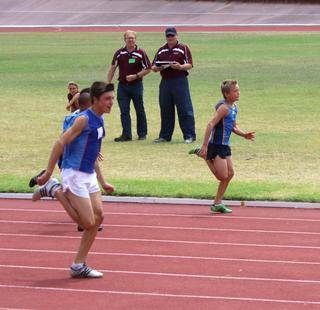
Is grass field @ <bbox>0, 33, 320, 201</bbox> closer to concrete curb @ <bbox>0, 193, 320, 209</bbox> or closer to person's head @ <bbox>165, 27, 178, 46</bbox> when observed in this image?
concrete curb @ <bbox>0, 193, 320, 209</bbox>

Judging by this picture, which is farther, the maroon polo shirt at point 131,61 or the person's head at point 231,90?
the maroon polo shirt at point 131,61

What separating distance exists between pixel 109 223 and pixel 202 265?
2.64 metres

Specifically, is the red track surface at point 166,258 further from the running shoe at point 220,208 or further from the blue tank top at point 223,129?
the blue tank top at point 223,129

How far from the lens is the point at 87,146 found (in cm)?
1012

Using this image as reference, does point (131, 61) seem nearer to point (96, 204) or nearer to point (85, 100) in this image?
point (85, 100)

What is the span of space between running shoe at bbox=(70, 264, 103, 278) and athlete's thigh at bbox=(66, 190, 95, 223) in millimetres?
461

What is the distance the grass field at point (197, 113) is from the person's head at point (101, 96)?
504 centimetres

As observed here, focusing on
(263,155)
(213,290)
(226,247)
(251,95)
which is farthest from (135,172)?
(251,95)

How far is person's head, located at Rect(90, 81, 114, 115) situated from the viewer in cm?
1002

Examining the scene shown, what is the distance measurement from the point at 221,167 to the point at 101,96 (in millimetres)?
3993

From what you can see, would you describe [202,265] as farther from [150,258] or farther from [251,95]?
[251,95]

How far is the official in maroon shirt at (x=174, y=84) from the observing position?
2041 cm

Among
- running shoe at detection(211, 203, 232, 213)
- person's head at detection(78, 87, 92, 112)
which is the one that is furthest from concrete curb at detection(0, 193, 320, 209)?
person's head at detection(78, 87, 92, 112)

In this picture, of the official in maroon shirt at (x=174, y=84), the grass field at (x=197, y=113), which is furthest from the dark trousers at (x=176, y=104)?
the grass field at (x=197, y=113)
